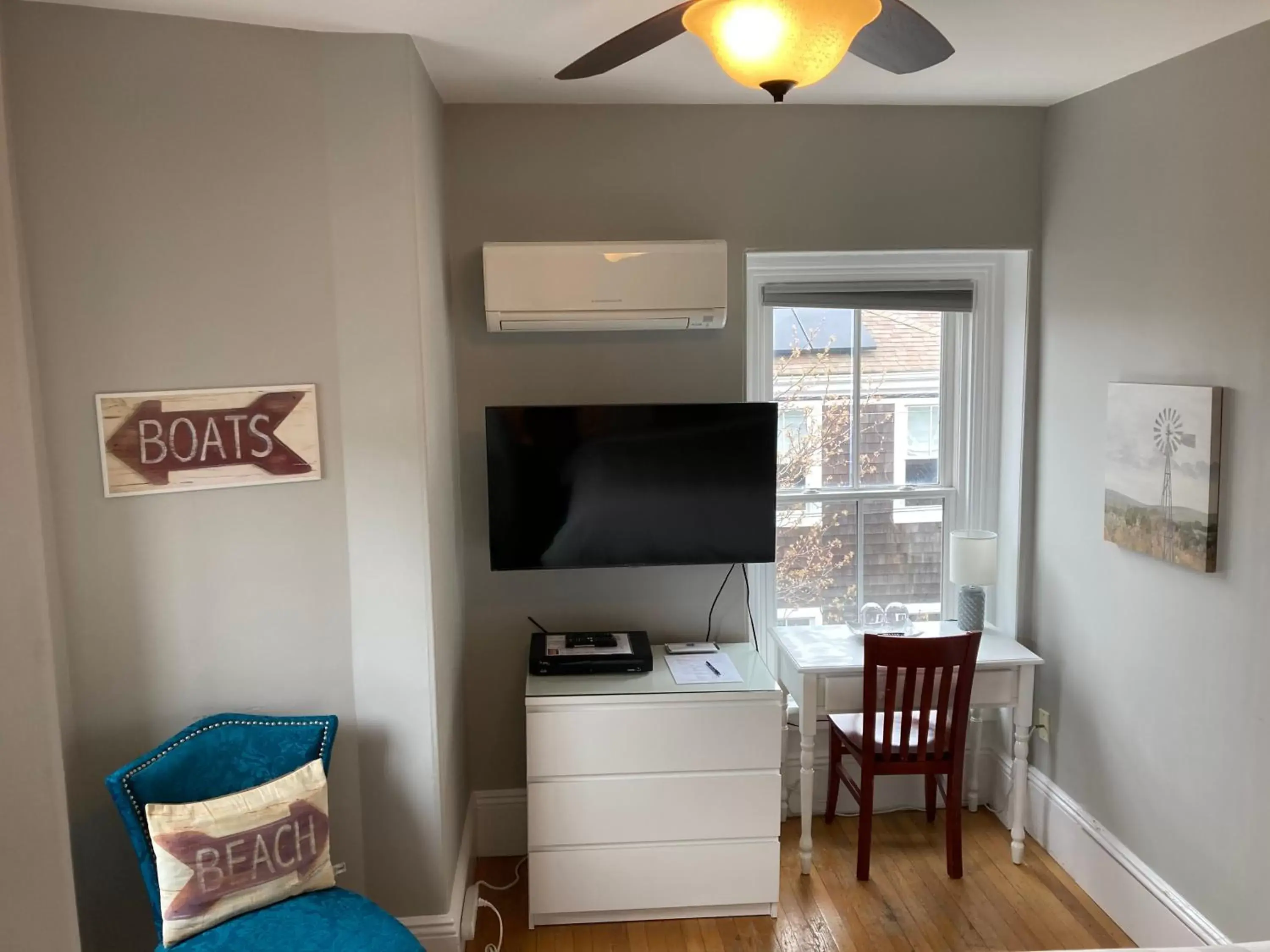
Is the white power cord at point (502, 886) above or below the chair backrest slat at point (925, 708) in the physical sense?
below

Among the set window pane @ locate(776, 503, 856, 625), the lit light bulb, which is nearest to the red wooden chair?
window pane @ locate(776, 503, 856, 625)

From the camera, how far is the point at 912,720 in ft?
10.6

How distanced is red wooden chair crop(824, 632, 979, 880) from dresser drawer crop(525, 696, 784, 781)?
38cm

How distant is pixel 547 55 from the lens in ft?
8.29

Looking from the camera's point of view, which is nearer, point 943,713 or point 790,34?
point 790,34

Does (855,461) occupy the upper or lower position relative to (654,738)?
upper

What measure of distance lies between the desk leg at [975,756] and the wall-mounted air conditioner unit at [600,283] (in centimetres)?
190

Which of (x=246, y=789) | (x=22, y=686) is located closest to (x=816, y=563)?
(x=246, y=789)

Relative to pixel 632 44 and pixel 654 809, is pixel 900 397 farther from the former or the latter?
pixel 632 44

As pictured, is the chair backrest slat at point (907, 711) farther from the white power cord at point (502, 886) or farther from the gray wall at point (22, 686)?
the gray wall at point (22, 686)

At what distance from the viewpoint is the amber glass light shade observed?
134 cm

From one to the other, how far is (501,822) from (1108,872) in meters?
2.03

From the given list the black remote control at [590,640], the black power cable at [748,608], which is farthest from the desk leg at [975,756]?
the black remote control at [590,640]

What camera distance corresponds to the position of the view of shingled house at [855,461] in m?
3.50
